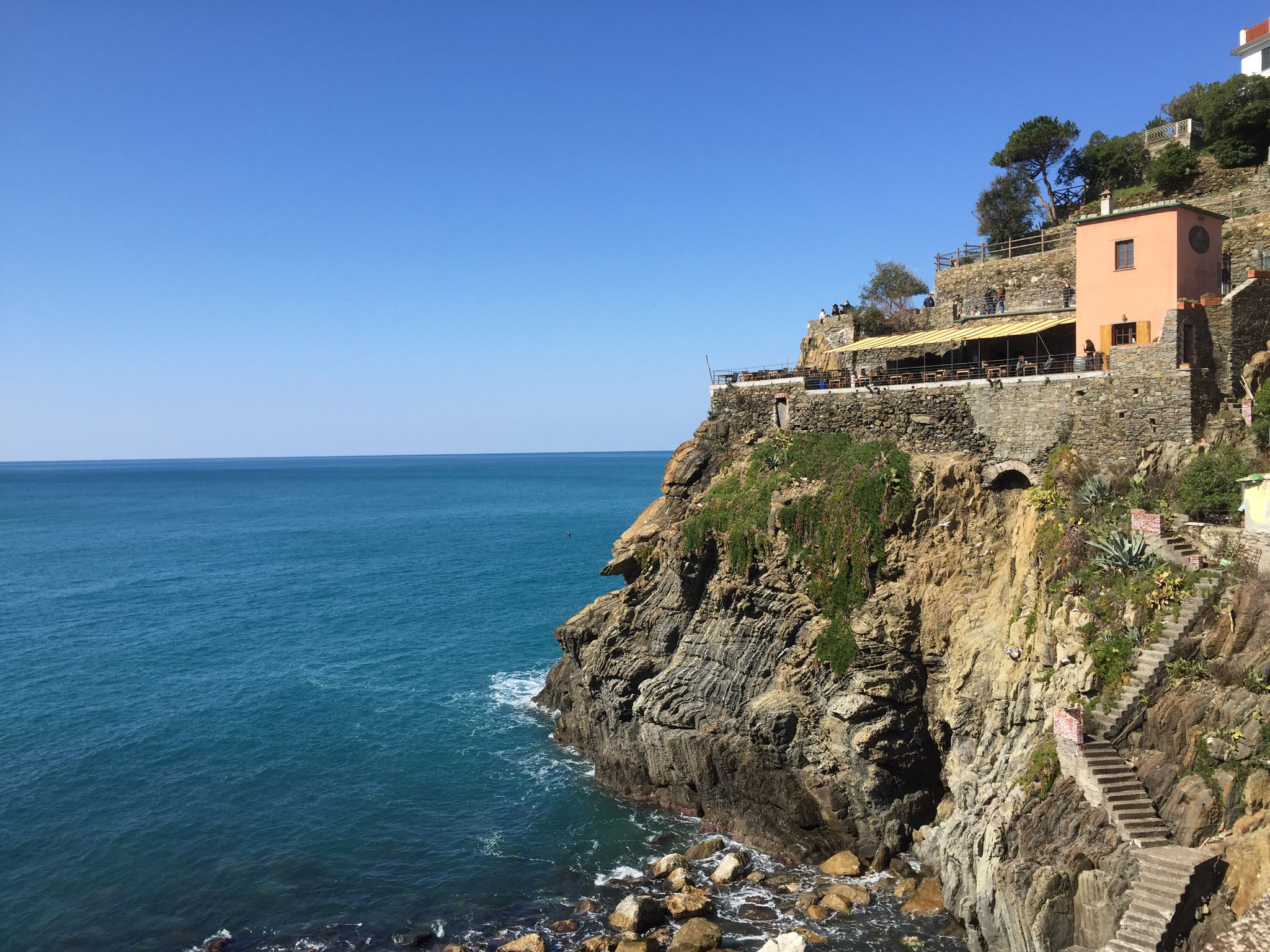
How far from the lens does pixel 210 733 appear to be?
40.2 m

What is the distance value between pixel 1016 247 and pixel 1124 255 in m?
14.4

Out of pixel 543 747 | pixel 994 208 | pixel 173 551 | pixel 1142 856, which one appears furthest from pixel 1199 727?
pixel 173 551

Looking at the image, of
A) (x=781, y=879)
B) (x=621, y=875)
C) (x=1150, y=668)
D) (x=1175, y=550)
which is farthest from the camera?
(x=621, y=875)

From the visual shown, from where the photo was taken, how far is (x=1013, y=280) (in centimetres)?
4053

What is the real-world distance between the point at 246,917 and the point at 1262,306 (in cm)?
4082

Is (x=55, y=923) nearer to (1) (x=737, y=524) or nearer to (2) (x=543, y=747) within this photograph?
(2) (x=543, y=747)

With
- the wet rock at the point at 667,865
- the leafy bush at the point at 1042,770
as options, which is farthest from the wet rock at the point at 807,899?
the leafy bush at the point at 1042,770

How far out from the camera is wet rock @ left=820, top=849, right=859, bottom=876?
89.2ft

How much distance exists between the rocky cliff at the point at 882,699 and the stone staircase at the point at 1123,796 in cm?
39

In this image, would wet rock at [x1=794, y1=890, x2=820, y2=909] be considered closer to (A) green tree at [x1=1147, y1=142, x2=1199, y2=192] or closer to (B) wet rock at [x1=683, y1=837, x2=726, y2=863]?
(B) wet rock at [x1=683, y1=837, x2=726, y2=863]

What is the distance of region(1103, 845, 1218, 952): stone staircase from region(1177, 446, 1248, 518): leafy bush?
11.1 metres

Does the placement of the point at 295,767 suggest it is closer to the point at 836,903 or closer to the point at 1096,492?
the point at 836,903

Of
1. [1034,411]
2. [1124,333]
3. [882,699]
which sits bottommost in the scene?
[882,699]

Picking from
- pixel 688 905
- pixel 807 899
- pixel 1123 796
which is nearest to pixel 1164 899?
pixel 1123 796
